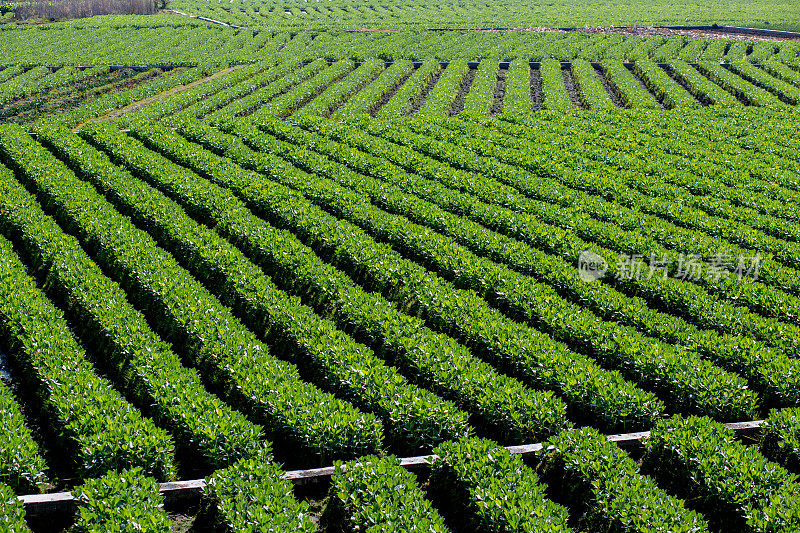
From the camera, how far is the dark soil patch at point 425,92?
1240 inches

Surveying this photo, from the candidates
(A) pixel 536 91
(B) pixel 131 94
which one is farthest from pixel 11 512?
(A) pixel 536 91

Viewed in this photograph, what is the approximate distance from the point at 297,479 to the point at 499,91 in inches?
1211

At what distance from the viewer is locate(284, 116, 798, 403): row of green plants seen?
11266 mm

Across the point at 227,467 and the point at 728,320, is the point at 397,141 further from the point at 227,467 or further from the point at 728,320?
the point at 227,467

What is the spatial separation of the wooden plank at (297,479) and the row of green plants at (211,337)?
457 millimetres

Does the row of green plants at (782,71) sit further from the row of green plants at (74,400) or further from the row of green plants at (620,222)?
the row of green plants at (74,400)

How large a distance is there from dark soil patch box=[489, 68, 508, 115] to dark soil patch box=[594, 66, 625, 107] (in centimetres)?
613

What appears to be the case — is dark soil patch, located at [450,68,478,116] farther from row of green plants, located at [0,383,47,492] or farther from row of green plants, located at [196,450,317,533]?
row of green plants, located at [0,383,47,492]

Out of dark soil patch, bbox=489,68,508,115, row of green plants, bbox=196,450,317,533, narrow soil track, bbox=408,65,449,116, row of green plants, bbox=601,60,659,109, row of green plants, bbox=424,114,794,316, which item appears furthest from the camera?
narrow soil track, bbox=408,65,449,116

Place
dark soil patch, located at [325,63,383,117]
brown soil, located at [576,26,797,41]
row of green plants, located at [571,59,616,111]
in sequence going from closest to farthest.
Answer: row of green plants, located at [571,59,616,111]
dark soil patch, located at [325,63,383,117]
brown soil, located at [576,26,797,41]

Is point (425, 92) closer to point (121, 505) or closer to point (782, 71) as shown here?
point (782, 71)

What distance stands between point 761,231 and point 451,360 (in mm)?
11236

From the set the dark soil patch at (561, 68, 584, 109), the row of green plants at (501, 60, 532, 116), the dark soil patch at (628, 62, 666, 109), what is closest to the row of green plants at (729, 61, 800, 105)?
the dark soil patch at (628, 62, 666, 109)

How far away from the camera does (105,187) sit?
1850 centimetres
